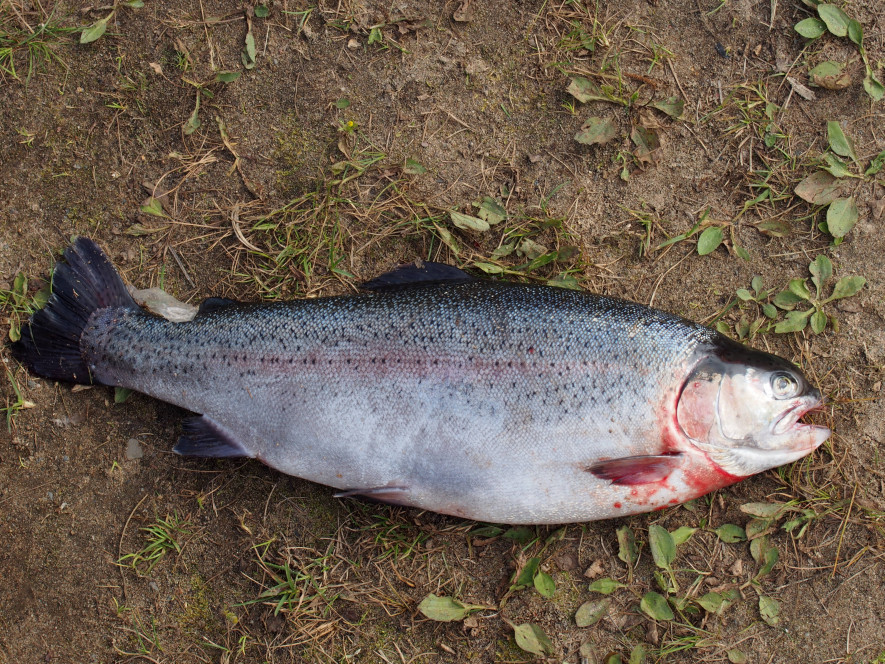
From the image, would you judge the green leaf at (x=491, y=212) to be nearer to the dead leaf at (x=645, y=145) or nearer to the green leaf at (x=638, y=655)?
the dead leaf at (x=645, y=145)

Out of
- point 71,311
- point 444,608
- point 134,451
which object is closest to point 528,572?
point 444,608

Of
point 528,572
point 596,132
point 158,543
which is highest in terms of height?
point 596,132

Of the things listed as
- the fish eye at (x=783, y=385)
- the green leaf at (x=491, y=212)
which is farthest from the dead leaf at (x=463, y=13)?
the fish eye at (x=783, y=385)

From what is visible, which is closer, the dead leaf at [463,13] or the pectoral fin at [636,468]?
the pectoral fin at [636,468]

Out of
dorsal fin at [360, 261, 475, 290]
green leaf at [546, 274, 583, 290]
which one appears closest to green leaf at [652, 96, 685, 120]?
green leaf at [546, 274, 583, 290]

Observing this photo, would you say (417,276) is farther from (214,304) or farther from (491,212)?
(214,304)

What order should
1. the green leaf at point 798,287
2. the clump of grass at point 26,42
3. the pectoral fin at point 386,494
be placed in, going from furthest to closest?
the clump of grass at point 26,42 < the green leaf at point 798,287 < the pectoral fin at point 386,494
